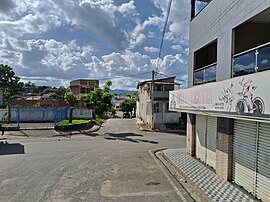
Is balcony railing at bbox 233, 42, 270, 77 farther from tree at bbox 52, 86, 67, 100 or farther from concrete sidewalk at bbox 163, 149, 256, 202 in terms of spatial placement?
tree at bbox 52, 86, 67, 100

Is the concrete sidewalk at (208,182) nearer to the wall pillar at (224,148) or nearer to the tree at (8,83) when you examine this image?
the wall pillar at (224,148)

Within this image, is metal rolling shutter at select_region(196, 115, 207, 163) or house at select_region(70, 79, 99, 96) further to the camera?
house at select_region(70, 79, 99, 96)

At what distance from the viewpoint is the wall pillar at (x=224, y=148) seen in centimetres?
866

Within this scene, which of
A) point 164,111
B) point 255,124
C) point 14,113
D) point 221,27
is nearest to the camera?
point 255,124

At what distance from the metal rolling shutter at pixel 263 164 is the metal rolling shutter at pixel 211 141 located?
10.2ft

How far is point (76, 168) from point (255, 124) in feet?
23.6

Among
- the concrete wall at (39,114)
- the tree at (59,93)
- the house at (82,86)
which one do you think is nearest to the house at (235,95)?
the concrete wall at (39,114)

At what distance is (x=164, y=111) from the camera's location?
27.6 meters

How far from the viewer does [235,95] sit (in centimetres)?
675

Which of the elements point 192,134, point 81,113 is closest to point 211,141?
point 192,134

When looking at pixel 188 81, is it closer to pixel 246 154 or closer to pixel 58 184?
pixel 246 154

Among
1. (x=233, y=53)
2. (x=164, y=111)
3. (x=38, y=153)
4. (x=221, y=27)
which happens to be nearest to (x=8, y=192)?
(x=38, y=153)

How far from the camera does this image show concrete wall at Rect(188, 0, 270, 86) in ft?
24.4

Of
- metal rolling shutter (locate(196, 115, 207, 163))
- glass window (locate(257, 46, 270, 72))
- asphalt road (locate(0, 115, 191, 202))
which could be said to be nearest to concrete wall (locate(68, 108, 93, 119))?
asphalt road (locate(0, 115, 191, 202))
